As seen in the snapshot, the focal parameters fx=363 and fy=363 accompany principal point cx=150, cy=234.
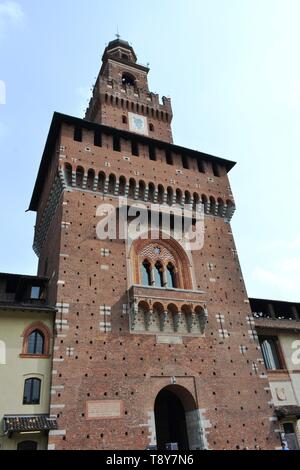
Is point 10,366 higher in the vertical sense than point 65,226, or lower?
A: lower

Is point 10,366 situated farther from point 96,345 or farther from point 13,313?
point 96,345

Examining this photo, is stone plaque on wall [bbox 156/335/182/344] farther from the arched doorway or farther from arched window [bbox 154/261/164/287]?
arched window [bbox 154/261/164/287]

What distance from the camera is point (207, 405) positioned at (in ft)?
57.0

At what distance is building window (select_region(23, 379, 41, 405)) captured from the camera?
49.4 feet

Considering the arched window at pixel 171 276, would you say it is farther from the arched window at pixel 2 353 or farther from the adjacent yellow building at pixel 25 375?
the arched window at pixel 2 353

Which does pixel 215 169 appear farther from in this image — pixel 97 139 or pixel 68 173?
pixel 68 173

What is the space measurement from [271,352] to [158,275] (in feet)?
28.0

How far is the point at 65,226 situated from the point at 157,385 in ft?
30.0

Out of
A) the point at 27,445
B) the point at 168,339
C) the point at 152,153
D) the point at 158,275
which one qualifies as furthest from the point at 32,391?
the point at 152,153

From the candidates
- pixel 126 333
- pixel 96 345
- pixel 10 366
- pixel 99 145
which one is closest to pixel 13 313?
pixel 10 366
